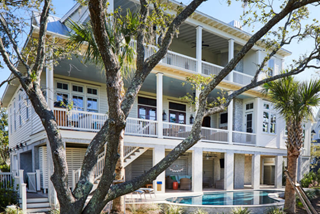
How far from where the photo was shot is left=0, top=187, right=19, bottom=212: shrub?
966cm

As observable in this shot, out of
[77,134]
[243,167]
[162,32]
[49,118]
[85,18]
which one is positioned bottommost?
[243,167]

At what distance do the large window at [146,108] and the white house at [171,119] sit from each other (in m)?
0.06

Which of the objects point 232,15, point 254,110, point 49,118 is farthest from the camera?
point 254,110

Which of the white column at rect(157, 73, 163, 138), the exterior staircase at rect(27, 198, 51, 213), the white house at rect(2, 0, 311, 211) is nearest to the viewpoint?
the exterior staircase at rect(27, 198, 51, 213)

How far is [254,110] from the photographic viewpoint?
728 inches

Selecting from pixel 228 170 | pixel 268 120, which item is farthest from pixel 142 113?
pixel 268 120

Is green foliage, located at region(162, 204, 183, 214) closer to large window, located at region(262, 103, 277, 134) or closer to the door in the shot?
the door

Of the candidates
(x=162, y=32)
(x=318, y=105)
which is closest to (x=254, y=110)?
(x=318, y=105)

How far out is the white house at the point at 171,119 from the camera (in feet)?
39.9

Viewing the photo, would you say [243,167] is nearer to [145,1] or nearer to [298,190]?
[298,190]

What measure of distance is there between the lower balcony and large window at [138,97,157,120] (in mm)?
731

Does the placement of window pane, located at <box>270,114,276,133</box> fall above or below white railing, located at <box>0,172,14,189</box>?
above

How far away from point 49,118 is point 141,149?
8.61 metres

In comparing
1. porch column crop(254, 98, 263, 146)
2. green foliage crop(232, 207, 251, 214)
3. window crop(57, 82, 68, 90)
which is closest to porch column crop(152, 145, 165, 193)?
green foliage crop(232, 207, 251, 214)
